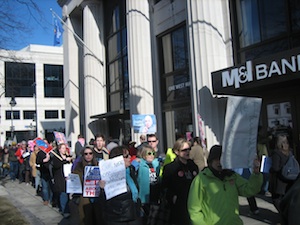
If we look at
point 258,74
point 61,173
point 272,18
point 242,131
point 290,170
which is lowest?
point 61,173

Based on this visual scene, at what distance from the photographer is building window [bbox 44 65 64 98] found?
69188mm

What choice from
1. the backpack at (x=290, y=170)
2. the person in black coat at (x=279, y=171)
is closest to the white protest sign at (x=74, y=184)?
the person in black coat at (x=279, y=171)

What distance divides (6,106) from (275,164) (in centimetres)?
6565

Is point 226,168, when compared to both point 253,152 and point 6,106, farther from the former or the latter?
point 6,106

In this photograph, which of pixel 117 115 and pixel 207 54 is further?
pixel 117 115

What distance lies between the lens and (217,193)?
3.31 meters

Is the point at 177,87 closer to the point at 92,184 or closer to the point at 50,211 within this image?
the point at 50,211

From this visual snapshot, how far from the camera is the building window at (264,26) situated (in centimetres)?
1006

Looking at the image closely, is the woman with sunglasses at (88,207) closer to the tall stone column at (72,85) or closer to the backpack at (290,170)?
the backpack at (290,170)

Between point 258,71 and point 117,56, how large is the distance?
12.8 metres

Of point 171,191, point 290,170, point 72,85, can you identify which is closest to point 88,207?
point 171,191

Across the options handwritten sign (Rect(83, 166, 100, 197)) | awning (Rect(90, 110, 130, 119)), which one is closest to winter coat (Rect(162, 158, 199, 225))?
handwritten sign (Rect(83, 166, 100, 197))

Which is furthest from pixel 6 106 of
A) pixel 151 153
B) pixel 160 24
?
pixel 151 153

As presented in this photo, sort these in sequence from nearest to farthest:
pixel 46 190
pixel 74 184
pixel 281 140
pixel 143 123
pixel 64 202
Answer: pixel 74 184 < pixel 281 140 < pixel 64 202 < pixel 46 190 < pixel 143 123
